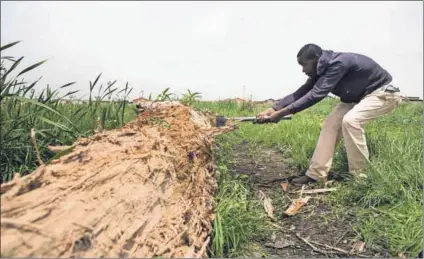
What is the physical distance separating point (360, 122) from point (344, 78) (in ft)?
1.63

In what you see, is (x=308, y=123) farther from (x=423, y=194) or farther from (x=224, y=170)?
(x=423, y=194)

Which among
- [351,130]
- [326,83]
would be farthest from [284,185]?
[326,83]

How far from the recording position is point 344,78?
529 cm

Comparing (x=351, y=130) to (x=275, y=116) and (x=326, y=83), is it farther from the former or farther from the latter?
(x=275, y=116)

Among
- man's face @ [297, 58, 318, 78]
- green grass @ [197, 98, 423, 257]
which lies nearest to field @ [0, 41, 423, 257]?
green grass @ [197, 98, 423, 257]

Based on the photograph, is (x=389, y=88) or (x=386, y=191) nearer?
(x=386, y=191)

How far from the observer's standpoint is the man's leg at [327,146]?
5254 millimetres

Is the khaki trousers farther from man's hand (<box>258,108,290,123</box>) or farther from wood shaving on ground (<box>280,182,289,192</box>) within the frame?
man's hand (<box>258,108,290,123</box>)

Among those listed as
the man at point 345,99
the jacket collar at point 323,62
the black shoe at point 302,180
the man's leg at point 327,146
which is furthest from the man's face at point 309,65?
the black shoe at point 302,180

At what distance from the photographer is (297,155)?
5949 mm

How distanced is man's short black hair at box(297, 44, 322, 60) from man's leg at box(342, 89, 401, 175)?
0.67 metres

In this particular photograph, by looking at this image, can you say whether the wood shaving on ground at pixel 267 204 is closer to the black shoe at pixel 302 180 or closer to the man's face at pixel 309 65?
the black shoe at pixel 302 180

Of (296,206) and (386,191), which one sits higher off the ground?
(386,191)

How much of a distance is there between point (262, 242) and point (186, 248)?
1.15 meters
